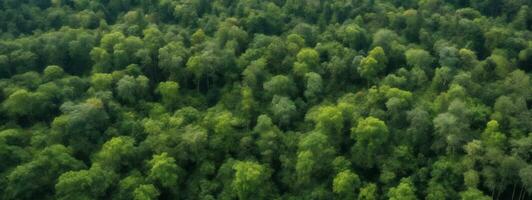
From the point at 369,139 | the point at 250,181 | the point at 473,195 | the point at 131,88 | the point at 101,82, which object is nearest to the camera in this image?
the point at 473,195

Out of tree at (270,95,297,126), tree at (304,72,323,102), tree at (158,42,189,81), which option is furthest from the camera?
tree at (158,42,189,81)

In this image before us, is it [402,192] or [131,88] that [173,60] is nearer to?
[131,88]

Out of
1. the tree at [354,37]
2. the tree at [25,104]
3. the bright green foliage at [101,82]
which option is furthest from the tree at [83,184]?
the tree at [354,37]

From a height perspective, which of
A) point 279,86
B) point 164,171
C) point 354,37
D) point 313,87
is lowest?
point 164,171

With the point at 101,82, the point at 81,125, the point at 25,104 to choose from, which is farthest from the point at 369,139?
the point at 25,104

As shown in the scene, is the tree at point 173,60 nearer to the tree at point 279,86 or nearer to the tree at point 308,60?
the tree at point 279,86

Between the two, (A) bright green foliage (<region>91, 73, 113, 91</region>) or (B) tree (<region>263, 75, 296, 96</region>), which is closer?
(A) bright green foliage (<region>91, 73, 113, 91</region>)

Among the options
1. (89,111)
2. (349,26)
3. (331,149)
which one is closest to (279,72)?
(349,26)

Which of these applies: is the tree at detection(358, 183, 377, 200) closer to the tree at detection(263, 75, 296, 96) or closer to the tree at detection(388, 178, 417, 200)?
the tree at detection(388, 178, 417, 200)

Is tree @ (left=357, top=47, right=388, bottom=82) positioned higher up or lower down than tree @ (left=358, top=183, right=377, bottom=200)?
higher up

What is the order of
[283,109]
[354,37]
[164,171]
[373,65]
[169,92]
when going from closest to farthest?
[164,171] < [283,109] < [169,92] < [373,65] < [354,37]

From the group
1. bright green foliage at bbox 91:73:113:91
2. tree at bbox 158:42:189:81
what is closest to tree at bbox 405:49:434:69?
tree at bbox 158:42:189:81
